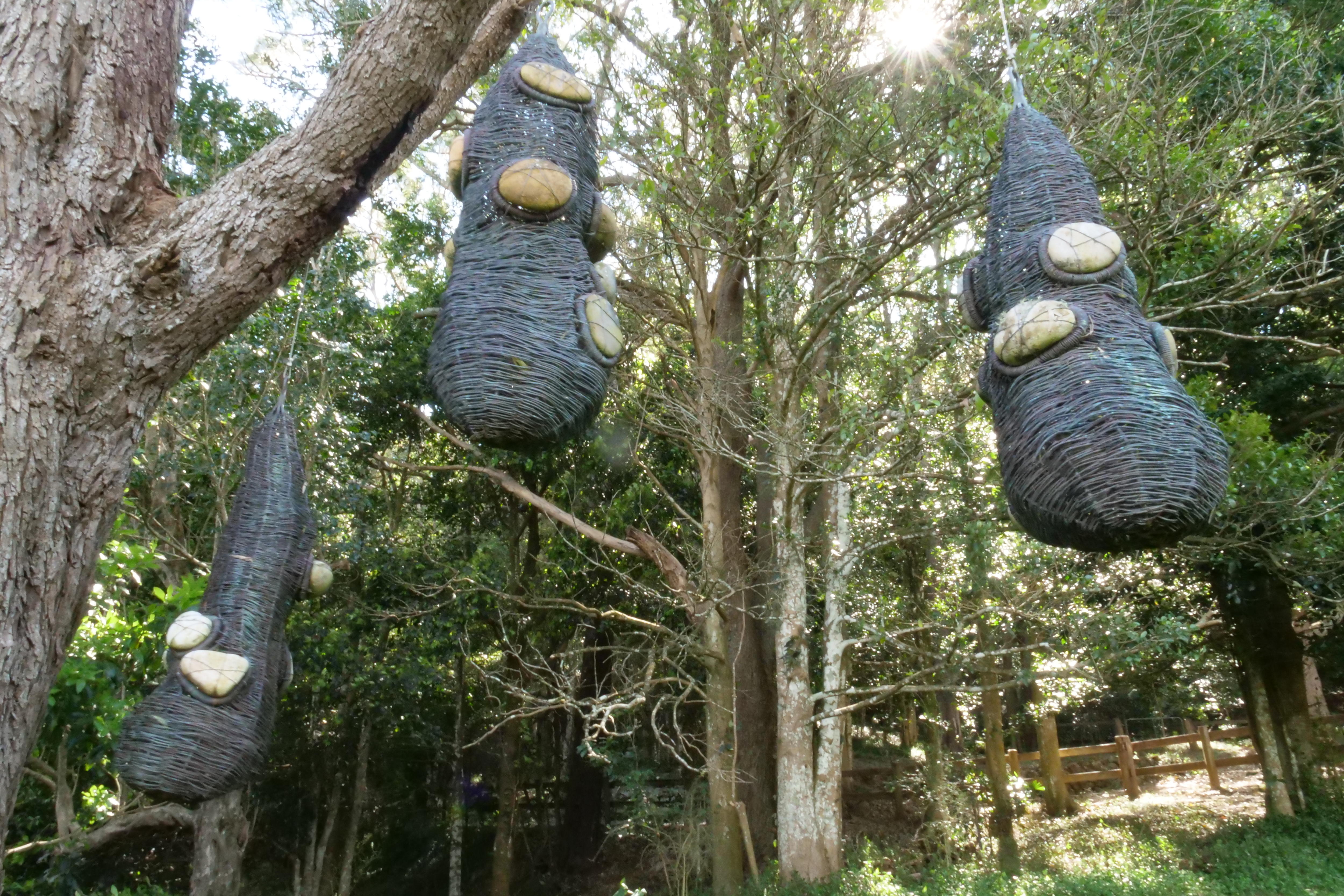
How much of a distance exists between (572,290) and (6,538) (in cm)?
118

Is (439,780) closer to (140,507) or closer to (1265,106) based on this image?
(140,507)

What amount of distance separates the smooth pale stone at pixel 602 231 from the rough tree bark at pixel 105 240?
659mm

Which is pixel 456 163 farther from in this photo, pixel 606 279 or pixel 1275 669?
pixel 1275 669

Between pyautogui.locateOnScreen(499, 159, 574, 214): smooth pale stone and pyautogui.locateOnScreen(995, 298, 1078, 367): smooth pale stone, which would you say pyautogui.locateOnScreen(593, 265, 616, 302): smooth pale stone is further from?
pyautogui.locateOnScreen(995, 298, 1078, 367): smooth pale stone

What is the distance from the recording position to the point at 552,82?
1.47 metres

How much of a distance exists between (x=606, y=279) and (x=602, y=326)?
8.7 inches

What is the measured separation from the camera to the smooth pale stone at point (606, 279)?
1.40m

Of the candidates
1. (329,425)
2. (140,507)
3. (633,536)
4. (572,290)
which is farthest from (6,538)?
(633,536)

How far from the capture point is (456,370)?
1242 mm

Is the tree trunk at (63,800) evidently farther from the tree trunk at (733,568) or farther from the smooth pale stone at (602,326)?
the smooth pale stone at (602,326)

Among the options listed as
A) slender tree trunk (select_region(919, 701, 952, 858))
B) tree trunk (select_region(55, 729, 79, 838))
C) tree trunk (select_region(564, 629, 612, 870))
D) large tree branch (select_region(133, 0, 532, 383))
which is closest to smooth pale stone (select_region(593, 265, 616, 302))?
large tree branch (select_region(133, 0, 532, 383))

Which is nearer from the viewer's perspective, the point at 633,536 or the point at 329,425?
the point at 329,425

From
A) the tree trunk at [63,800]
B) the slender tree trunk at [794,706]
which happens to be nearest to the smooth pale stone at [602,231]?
the slender tree trunk at [794,706]

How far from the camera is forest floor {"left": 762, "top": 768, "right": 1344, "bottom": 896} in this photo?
5.48m
